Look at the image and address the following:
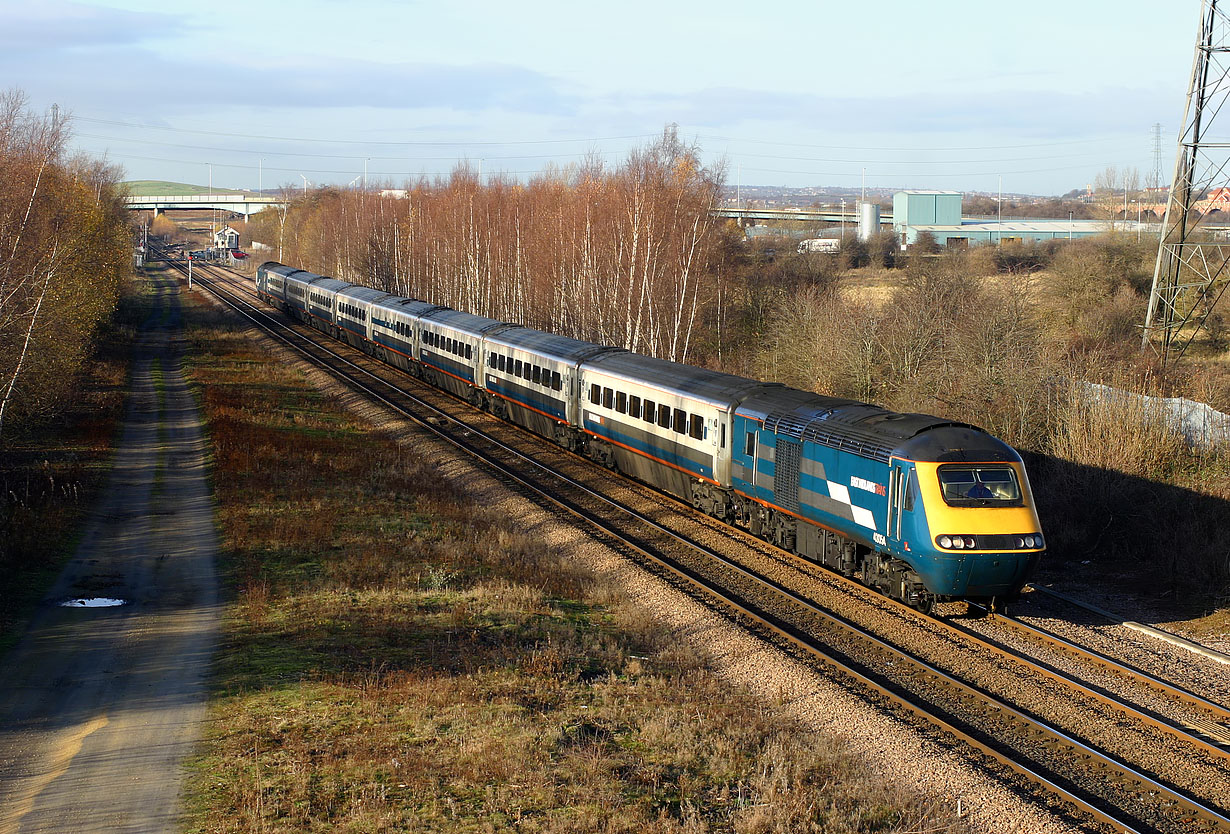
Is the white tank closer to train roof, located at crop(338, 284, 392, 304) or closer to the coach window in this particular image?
train roof, located at crop(338, 284, 392, 304)

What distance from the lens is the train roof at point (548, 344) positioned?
30.2 meters

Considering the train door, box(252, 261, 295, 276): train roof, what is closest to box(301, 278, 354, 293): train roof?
box(252, 261, 295, 276): train roof

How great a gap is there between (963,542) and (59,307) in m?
26.0

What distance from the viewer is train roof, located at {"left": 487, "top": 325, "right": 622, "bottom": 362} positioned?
99.1 ft

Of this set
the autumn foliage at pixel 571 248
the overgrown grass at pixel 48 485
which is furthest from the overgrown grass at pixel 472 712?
the autumn foliage at pixel 571 248

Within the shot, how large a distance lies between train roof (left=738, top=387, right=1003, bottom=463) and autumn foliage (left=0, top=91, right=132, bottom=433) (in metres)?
16.0

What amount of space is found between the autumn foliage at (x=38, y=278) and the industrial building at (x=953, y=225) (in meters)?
70.0

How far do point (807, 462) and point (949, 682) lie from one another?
5577 millimetres

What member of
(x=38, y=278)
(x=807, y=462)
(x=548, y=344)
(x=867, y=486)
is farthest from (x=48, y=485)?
(x=867, y=486)

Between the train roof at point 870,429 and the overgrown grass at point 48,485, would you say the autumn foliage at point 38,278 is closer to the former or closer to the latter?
the overgrown grass at point 48,485

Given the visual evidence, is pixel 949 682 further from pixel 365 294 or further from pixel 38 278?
pixel 365 294

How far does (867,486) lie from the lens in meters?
17.1

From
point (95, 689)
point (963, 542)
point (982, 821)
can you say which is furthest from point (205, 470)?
point (982, 821)

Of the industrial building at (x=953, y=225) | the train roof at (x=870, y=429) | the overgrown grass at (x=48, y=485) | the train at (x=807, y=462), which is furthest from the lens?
the industrial building at (x=953, y=225)
